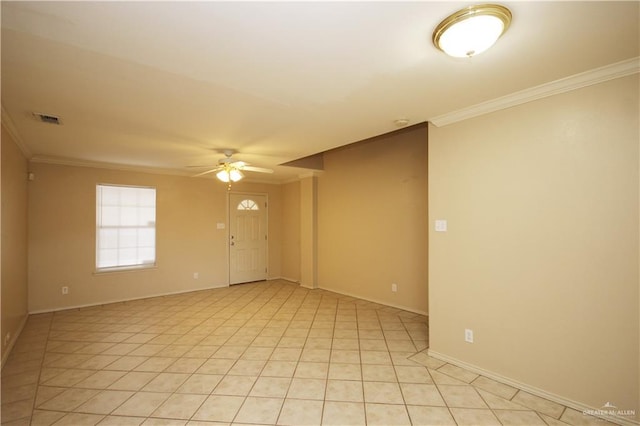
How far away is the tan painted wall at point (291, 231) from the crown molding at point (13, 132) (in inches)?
176

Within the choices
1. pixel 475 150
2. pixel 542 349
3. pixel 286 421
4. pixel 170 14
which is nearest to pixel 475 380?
pixel 542 349

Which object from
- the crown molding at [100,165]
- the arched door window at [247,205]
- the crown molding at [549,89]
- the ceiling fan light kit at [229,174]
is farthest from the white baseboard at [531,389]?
the crown molding at [100,165]

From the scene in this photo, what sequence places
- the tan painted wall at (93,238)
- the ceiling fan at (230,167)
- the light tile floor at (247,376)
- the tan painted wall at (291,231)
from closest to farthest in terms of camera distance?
the light tile floor at (247,376), the ceiling fan at (230,167), the tan painted wall at (93,238), the tan painted wall at (291,231)

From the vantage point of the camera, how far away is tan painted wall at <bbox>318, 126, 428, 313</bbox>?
4.44m

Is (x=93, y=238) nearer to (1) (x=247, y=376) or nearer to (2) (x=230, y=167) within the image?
(2) (x=230, y=167)

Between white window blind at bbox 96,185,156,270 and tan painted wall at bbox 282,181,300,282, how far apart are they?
2788mm

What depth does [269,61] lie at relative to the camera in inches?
77.0

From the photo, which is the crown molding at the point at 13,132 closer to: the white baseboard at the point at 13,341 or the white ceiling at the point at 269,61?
the white ceiling at the point at 269,61

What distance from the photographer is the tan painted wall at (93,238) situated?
4.59 metres

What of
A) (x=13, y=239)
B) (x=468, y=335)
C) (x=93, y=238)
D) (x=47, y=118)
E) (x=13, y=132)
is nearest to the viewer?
(x=468, y=335)

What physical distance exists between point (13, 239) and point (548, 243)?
5487 mm

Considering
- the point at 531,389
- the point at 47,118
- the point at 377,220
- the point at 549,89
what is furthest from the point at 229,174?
the point at 531,389

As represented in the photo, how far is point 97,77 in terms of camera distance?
2131mm

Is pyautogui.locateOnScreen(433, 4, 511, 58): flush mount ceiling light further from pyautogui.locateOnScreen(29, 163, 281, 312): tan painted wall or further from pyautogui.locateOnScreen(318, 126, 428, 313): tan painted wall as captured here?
pyautogui.locateOnScreen(29, 163, 281, 312): tan painted wall
